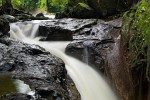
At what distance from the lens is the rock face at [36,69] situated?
586cm

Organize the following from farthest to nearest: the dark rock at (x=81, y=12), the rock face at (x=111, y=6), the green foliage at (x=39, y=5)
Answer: the green foliage at (x=39, y=5), the dark rock at (x=81, y=12), the rock face at (x=111, y=6)

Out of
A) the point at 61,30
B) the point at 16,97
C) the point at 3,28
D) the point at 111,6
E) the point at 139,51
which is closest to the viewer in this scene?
the point at 16,97

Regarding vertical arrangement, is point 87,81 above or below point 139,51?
below

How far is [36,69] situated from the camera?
270 inches

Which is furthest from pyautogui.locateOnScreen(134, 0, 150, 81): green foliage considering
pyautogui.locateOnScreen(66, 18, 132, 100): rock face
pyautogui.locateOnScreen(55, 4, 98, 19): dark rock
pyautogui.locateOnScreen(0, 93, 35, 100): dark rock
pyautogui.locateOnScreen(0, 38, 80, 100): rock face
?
pyautogui.locateOnScreen(55, 4, 98, 19): dark rock

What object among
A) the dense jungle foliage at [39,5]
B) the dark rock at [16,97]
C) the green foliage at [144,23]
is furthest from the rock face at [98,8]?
the dense jungle foliage at [39,5]

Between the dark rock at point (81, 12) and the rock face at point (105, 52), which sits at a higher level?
the dark rock at point (81, 12)

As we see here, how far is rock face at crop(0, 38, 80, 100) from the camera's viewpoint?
19.2 ft

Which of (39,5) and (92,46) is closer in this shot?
(92,46)

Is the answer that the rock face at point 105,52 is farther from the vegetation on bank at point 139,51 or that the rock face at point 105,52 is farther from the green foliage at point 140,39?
the green foliage at point 140,39

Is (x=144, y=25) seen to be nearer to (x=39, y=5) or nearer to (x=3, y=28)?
(x=3, y=28)

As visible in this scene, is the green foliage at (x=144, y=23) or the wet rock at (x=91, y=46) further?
the wet rock at (x=91, y=46)

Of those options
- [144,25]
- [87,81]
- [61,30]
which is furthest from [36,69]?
[61,30]

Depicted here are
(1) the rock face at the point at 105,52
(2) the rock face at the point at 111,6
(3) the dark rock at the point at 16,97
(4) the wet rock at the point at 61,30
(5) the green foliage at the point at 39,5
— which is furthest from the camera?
(5) the green foliage at the point at 39,5
